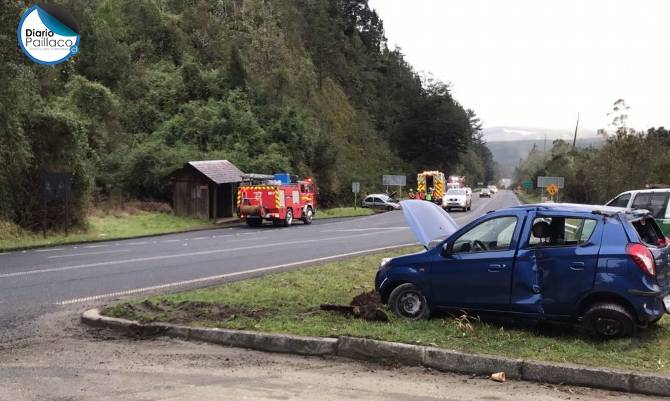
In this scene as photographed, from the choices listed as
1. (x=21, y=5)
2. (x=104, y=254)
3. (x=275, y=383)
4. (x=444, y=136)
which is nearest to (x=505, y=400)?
(x=275, y=383)

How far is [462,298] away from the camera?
754 centimetres

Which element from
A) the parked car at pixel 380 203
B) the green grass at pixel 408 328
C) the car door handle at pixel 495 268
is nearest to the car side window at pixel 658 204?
the green grass at pixel 408 328

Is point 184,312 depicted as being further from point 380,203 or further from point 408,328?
point 380,203

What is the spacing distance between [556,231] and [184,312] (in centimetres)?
507

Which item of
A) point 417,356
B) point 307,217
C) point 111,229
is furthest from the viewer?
point 307,217

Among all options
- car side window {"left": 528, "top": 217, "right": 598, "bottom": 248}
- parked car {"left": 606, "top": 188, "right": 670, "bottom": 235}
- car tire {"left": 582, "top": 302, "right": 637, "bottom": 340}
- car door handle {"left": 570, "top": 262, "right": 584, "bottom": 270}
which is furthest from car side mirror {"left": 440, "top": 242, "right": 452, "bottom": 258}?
parked car {"left": 606, "top": 188, "right": 670, "bottom": 235}

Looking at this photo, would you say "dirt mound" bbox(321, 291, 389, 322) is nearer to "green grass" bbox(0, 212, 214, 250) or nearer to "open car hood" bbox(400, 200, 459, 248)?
"open car hood" bbox(400, 200, 459, 248)

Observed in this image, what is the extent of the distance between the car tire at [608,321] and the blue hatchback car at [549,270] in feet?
0.03

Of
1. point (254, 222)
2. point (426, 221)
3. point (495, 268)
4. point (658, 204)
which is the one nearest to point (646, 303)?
point (495, 268)

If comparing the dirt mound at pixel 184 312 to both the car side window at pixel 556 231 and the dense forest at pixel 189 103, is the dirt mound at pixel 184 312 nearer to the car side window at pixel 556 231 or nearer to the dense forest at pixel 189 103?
the car side window at pixel 556 231

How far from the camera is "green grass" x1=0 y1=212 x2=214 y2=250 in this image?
22172mm

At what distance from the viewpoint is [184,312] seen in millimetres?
8570

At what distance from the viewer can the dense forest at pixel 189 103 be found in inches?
968

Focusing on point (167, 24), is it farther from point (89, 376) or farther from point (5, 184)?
point (89, 376)
